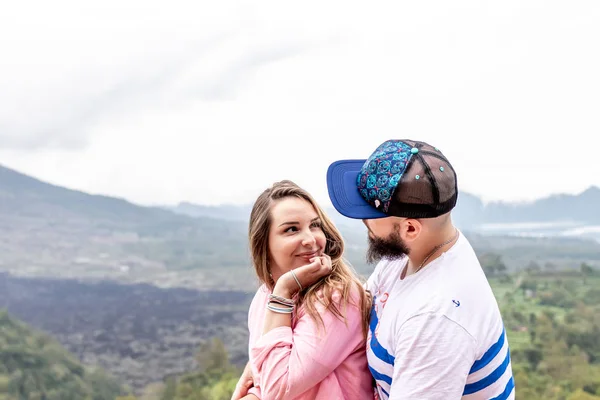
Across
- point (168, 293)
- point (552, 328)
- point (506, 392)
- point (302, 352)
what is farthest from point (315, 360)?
point (168, 293)

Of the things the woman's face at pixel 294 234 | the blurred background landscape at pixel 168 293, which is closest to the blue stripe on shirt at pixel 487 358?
the woman's face at pixel 294 234

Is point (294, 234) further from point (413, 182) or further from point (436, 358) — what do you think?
point (436, 358)

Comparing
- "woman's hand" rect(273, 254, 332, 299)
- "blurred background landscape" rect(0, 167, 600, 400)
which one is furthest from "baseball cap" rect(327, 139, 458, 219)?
"blurred background landscape" rect(0, 167, 600, 400)

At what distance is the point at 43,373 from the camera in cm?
1888

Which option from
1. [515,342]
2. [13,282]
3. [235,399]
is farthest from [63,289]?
[235,399]

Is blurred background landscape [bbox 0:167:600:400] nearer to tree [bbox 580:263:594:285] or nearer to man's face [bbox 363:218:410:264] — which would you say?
tree [bbox 580:263:594:285]

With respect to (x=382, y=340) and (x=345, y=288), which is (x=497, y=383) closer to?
(x=382, y=340)

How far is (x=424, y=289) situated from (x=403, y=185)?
0.77ft

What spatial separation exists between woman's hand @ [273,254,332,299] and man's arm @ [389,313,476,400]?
425 millimetres

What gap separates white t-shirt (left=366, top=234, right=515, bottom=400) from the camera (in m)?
1.20

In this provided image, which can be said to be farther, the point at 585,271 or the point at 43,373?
the point at 43,373

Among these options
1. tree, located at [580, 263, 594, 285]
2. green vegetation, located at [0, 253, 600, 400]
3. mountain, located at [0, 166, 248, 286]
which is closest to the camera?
green vegetation, located at [0, 253, 600, 400]

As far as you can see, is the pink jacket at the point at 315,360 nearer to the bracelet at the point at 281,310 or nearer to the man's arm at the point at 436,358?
the bracelet at the point at 281,310

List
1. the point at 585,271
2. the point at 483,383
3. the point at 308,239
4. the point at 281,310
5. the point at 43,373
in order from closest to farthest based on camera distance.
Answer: the point at 483,383
the point at 281,310
the point at 308,239
the point at 585,271
the point at 43,373
